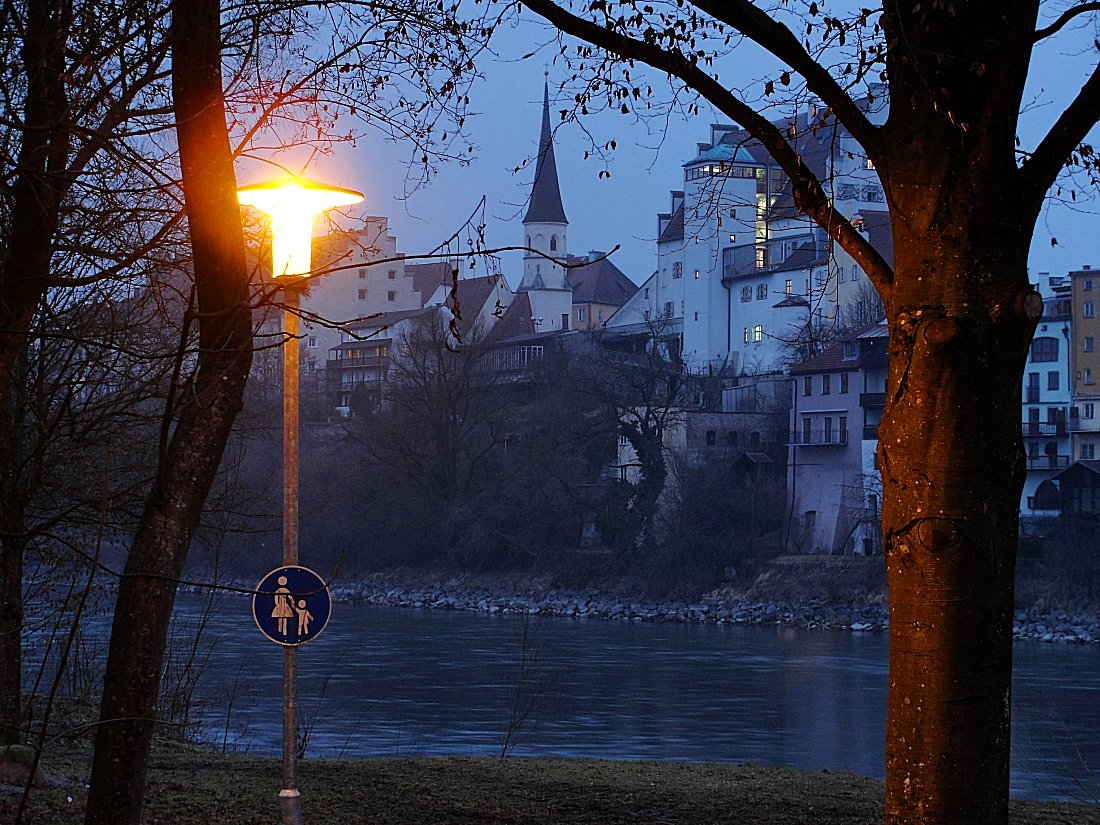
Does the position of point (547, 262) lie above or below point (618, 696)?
above

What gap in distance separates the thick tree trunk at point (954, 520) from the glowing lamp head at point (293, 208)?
3148mm

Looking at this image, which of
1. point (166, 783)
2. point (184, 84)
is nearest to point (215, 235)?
point (184, 84)

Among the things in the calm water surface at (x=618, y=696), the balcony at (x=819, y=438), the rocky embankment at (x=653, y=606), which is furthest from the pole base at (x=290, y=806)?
the balcony at (x=819, y=438)

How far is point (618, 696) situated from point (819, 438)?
3493cm

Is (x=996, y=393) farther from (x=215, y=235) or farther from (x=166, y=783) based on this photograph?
(x=166, y=783)

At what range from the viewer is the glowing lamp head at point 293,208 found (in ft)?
22.7

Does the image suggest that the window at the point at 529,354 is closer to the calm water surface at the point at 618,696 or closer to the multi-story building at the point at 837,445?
the multi-story building at the point at 837,445

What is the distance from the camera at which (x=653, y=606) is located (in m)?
52.8

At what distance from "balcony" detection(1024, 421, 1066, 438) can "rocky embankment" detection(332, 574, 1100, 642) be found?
14.1 m

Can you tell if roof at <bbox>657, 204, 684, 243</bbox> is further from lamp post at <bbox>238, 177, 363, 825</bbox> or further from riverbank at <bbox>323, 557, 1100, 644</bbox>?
riverbank at <bbox>323, 557, 1100, 644</bbox>

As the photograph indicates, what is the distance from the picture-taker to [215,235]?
5023 mm

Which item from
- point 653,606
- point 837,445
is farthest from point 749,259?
point 653,606

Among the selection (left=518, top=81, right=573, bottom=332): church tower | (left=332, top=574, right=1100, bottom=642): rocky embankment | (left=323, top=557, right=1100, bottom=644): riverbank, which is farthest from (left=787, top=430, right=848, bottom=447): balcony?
(left=518, top=81, right=573, bottom=332): church tower

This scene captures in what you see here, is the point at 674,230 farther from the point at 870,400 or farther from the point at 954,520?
the point at 870,400
